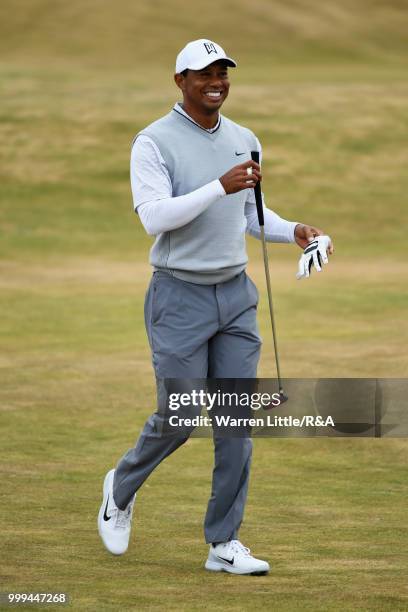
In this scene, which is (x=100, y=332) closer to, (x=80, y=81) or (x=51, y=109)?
(x=51, y=109)

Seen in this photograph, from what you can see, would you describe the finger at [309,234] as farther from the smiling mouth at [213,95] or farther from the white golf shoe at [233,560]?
the white golf shoe at [233,560]

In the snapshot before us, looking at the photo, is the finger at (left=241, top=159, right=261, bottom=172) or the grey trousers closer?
the finger at (left=241, top=159, right=261, bottom=172)

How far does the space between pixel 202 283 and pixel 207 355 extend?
12.6 inches

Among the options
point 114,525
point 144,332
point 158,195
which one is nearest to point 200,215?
point 158,195

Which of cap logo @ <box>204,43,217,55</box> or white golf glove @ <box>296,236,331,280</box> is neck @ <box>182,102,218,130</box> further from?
white golf glove @ <box>296,236,331,280</box>

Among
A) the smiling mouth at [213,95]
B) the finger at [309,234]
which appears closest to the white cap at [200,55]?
the smiling mouth at [213,95]

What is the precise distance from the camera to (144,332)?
15.4m

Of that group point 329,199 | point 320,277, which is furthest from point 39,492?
point 329,199

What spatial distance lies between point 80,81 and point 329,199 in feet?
46.3

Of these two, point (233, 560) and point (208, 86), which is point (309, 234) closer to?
point (208, 86)

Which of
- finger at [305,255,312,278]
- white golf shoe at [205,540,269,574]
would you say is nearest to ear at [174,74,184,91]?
finger at [305,255,312,278]

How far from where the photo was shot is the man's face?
6031 mm

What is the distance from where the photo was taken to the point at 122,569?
6.08m

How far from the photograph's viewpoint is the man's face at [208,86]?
6031 millimetres
